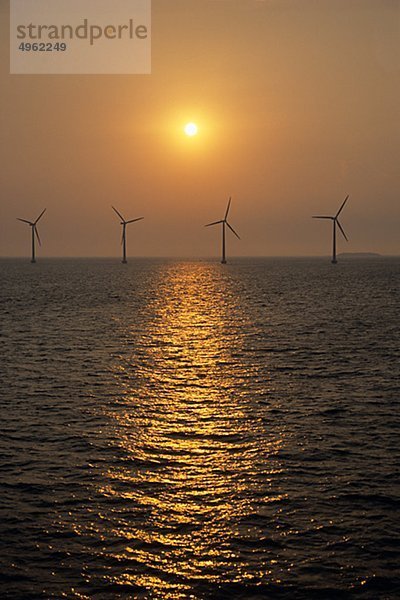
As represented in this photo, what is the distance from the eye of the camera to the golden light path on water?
1492 centimetres

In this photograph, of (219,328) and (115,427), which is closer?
(115,427)

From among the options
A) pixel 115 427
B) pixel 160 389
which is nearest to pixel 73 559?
pixel 115 427

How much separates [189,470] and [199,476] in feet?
2.20

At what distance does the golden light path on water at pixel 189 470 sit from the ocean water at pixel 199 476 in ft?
0.21

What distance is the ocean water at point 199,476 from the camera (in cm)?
1448

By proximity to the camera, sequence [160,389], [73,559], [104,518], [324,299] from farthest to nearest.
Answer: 1. [324,299]
2. [160,389]
3. [104,518]
4. [73,559]

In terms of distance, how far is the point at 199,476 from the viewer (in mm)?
20719

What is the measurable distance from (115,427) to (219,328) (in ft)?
137

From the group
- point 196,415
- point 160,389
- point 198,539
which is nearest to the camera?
point 198,539

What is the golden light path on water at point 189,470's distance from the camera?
49.0 ft

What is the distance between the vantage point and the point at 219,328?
68.4 metres

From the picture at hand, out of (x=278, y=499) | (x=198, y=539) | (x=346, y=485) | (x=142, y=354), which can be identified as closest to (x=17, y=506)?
(x=198, y=539)

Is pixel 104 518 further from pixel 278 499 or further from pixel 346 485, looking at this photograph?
pixel 346 485

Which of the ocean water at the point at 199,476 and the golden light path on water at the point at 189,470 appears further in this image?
the golden light path on water at the point at 189,470
